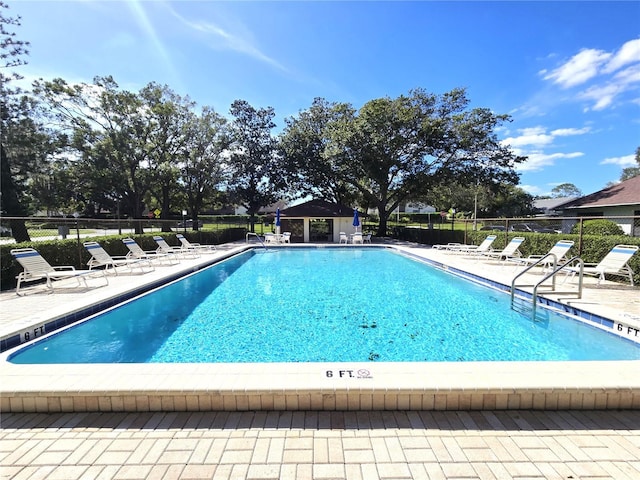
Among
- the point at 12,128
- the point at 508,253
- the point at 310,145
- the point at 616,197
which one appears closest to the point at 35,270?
the point at 508,253

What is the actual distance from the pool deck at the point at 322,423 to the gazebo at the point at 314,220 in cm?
1880

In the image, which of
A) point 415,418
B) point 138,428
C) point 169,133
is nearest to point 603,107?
point 415,418

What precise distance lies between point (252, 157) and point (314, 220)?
7951 mm

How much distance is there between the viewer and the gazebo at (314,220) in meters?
21.6

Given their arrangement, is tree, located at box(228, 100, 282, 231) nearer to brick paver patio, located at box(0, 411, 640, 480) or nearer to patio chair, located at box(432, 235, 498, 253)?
patio chair, located at box(432, 235, 498, 253)

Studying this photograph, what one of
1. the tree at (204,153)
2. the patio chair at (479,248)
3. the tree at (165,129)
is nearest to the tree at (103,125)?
the tree at (165,129)

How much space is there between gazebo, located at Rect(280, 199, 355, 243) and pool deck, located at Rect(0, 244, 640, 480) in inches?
740

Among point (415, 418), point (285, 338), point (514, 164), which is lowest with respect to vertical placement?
point (285, 338)

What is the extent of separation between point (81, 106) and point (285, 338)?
77.9 feet

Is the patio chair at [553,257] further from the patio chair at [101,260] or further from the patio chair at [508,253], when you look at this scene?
the patio chair at [101,260]

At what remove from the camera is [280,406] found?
2.56 metres

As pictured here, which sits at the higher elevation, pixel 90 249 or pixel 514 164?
pixel 514 164

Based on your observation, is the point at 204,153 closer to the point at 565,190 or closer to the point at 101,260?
the point at 101,260

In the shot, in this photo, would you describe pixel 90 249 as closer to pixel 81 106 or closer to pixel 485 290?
pixel 485 290
